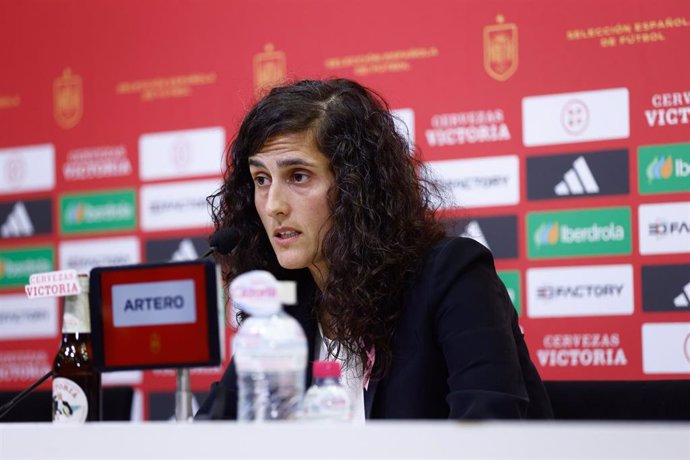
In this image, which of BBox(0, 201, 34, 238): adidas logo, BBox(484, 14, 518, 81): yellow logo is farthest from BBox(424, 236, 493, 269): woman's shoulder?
BBox(0, 201, 34, 238): adidas logo

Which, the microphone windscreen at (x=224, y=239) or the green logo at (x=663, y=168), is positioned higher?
the green logo at (x=663, y=168)

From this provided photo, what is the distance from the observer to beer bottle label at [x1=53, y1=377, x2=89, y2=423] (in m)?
1.53

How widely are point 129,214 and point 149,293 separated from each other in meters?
2.26

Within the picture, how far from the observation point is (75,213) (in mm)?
3533

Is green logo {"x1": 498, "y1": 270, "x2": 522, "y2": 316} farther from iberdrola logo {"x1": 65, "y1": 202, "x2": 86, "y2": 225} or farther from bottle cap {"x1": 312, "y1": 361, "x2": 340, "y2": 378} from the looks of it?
bottle cap {"x1": 312, "y1": 361, "x2": 340, "y2": 378}

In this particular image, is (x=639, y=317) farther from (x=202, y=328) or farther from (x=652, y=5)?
(x=202, y=328)

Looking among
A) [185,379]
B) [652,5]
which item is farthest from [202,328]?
[652,5]

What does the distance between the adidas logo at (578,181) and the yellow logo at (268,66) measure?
3.29 feet

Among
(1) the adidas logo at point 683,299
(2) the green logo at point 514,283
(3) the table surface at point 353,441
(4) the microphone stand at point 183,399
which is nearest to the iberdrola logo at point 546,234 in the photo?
(2) the green logo at point 514,283

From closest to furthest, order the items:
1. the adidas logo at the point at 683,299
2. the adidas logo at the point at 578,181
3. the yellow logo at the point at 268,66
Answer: the adidas logo at the point at 683,299 → the adidas logo at the point at 578,181 → the yellow logo at the point at 268,66

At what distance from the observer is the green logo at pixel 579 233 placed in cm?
272

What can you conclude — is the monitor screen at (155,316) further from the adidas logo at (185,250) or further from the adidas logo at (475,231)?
the adidas logo at (185,250)

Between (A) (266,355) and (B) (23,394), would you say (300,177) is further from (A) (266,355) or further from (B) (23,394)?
(A) (266,355)

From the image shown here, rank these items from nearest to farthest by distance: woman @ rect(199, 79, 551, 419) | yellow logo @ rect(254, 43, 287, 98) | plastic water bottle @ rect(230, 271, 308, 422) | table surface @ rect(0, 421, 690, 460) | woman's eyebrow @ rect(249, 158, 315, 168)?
1. table surface @ rect(0, 421, 690, 460)
2. plastic water bottle @ rect(230, 271, 308, 422)
3. woman @ rect(199, 79, 551, 419)
4. woman's eyebrow @ rect(249, 158, 315, 168)
5. yellow logo @ rect(254, 43, 287, 98)
